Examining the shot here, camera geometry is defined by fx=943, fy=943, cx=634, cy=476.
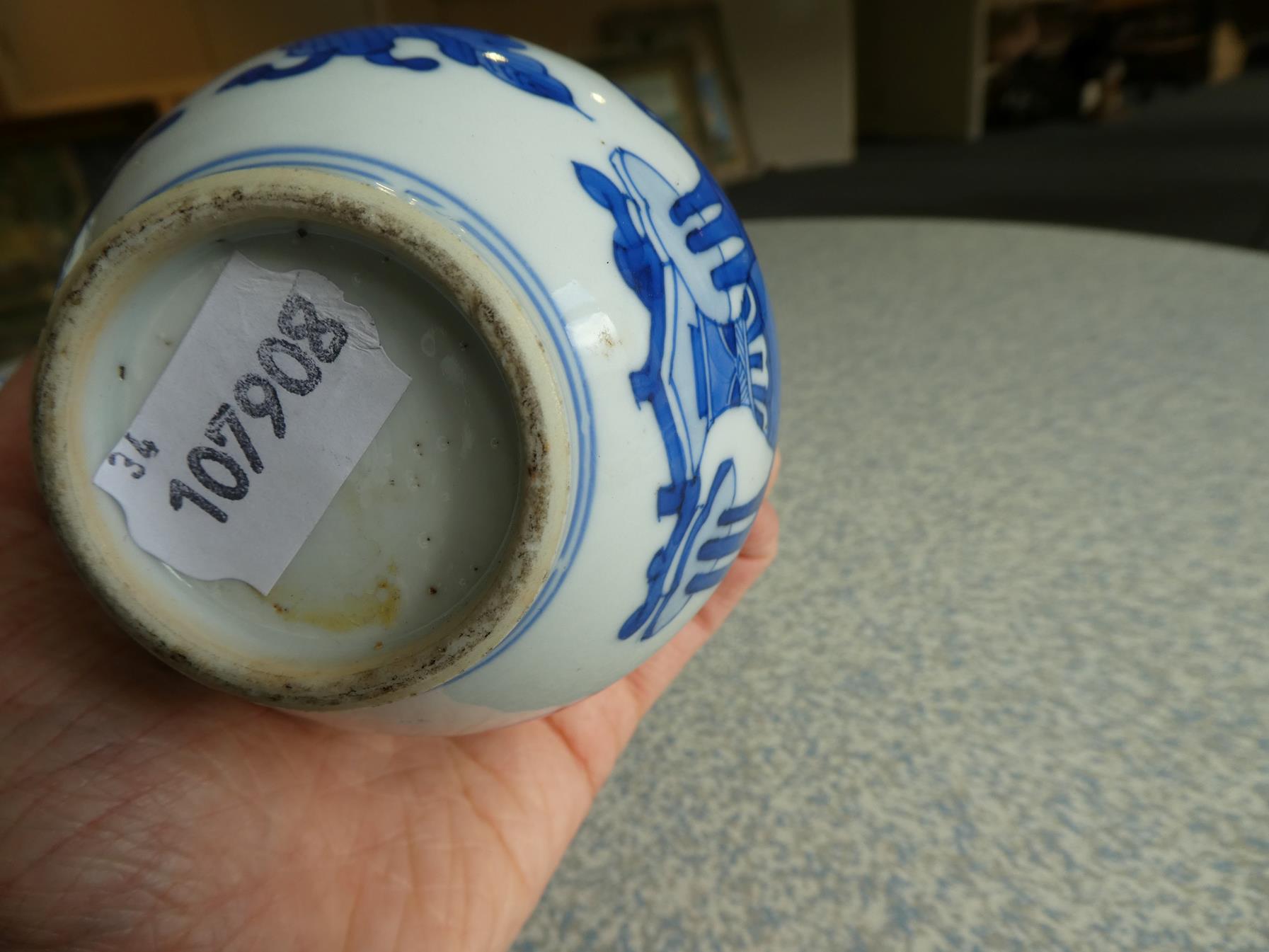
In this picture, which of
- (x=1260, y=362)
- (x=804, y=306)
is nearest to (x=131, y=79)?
(x=804, y=306)

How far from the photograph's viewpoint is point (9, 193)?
2.05 metres

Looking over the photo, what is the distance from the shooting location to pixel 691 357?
41 centimetres

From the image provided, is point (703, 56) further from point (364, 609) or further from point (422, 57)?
point (364, 609)

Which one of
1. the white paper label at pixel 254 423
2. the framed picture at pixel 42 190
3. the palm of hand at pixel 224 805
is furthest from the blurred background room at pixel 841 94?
the white paper label at pixel 254 423

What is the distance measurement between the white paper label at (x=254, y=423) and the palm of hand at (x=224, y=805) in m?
0.17

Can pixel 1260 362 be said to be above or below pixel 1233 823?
below

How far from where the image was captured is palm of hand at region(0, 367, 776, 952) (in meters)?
0.47

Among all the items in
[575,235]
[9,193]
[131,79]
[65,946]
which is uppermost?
[575,235]

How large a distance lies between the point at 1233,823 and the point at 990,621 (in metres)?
0.20

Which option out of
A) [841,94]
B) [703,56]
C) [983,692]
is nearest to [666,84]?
[703,56]

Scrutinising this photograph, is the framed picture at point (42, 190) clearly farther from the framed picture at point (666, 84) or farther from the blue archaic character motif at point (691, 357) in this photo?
the blue archaic character motif at point (691, 357)

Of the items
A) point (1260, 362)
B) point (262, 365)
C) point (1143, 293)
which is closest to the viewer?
point (262, 365)

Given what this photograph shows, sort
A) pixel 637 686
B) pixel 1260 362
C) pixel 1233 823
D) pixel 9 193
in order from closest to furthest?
1. pixel 1233 823
2. pixel 637 686
3. pixel 1260 362
4. pixel 9 193

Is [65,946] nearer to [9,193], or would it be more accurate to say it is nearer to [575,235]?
[575,235]
